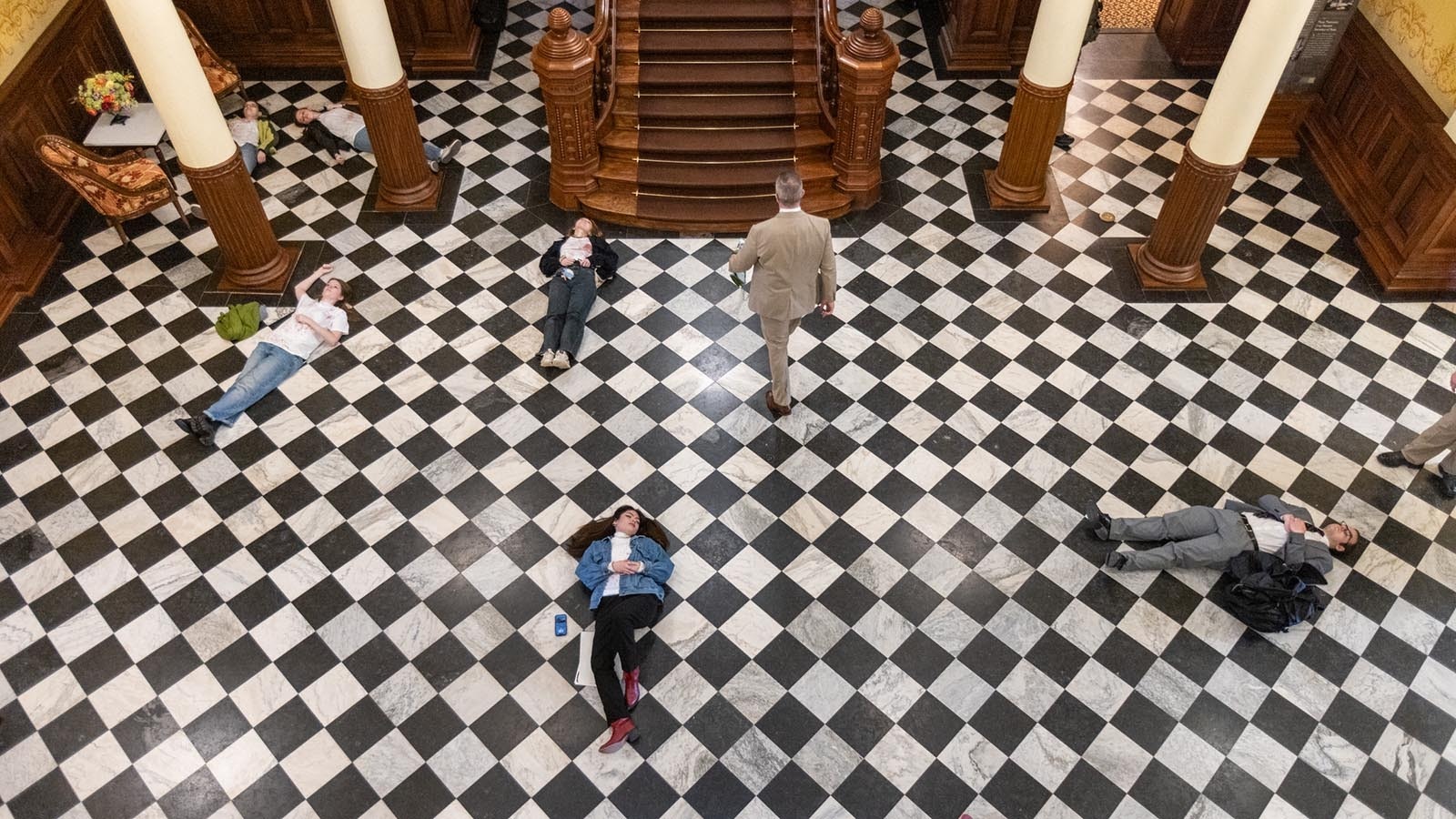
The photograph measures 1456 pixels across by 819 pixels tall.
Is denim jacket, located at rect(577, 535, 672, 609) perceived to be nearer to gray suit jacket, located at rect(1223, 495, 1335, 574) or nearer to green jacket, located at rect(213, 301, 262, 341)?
green jacket, located at rect(213, 301, 262, 341)

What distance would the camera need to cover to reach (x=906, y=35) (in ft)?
34.4

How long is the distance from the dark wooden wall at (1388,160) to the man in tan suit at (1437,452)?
5.36 ft

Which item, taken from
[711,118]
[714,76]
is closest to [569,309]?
[711,118]

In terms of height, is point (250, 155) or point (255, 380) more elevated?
point (250, 155)

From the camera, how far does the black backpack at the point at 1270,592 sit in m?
5.79

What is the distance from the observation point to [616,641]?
5.54 m

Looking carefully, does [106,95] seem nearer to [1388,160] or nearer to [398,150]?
[398,150]

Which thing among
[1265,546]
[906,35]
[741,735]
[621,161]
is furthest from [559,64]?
[1265,546]

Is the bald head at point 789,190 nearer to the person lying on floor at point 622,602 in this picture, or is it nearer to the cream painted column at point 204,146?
the person lying on floor at point 622,602

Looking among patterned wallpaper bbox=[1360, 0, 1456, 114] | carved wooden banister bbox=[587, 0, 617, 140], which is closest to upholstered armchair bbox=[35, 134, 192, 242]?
carved wooden banister bbox=[587, 0, 617, 140]

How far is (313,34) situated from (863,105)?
5725mm

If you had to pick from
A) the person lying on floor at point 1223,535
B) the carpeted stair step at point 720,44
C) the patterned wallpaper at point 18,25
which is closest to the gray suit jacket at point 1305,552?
the person lying on floor at point 1223,535

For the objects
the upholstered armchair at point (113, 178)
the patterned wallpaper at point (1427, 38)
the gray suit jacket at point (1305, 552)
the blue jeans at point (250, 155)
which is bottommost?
the gray suit jacket at point (1305, 552)

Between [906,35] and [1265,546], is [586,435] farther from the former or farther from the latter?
[906,35]
